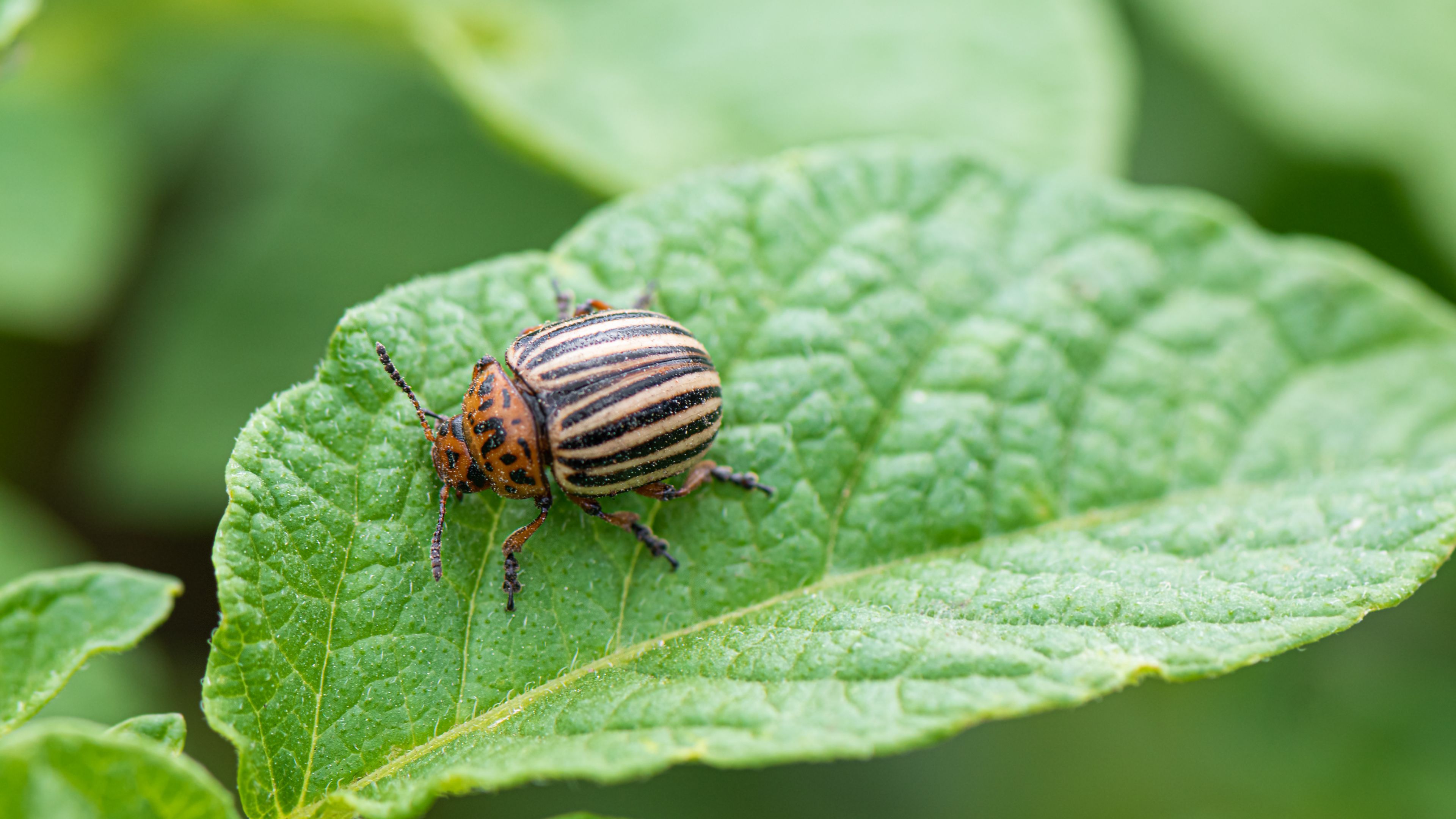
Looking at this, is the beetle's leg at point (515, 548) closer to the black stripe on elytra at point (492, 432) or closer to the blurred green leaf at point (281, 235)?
the black stripe on elytra at point (492, 432)

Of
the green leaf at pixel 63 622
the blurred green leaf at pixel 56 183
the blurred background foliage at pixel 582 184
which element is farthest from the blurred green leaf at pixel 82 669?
the green leaf at pixel 63 622

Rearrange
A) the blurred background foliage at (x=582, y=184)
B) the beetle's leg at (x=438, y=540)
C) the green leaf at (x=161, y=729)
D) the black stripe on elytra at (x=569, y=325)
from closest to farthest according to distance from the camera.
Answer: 1. the green leaf at (x=161, y=729)
2. the beetle's leg at (x=438, y=540)
3. the black stripe on elytra at (x=569, y=325)
4. the blurred background foliage at (x=582, y=184)

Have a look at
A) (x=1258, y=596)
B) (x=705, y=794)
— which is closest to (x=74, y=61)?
(x=705, y=794)

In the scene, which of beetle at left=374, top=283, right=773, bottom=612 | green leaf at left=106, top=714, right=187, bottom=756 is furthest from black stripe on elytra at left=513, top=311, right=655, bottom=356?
green leaf at left=106, top=714, right=187, bottom=756

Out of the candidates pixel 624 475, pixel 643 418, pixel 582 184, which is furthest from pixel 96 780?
pixel 582 184

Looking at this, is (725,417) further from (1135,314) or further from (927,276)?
(1135,314)

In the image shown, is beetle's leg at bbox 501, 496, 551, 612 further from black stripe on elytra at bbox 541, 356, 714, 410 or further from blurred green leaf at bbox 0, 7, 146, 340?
blurred green leaf at bbox 0, 7, 146, 340
